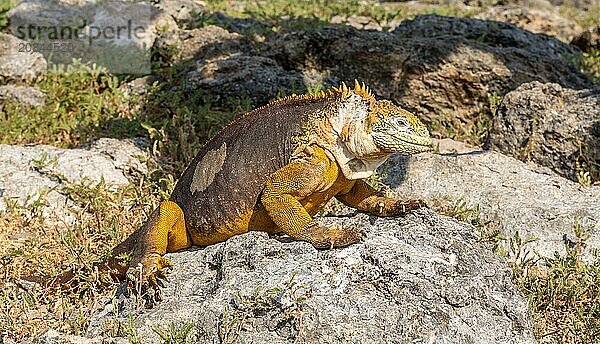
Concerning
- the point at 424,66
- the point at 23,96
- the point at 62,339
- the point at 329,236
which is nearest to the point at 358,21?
the point at 424,66

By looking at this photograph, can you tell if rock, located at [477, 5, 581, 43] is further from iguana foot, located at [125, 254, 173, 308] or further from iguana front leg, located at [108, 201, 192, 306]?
iguana foot, located at [125, 254, 173, 308]

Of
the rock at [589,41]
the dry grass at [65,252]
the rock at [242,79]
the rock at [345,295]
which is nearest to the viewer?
the rock at [345,295]

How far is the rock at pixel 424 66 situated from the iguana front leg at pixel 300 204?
14.5ft

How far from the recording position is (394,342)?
381 cm

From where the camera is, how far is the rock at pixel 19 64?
9.16 m

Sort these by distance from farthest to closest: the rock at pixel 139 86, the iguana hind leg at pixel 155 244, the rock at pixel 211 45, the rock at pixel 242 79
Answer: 1. the rock at pixel 211 45
2. the rock at pixel 139 86
3. the rock at pixel 242 79
4. the iguana hind leg at pixel 155 244

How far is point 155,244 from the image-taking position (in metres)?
4.54

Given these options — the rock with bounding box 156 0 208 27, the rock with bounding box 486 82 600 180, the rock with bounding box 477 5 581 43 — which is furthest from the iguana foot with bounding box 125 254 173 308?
the rock with bounding box 477 5 581 43

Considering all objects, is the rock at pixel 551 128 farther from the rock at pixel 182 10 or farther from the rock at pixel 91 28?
the rock at pixel 182 10

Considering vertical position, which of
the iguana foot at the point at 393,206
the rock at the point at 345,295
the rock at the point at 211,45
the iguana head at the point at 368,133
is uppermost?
the iguana head at the point at 368,133

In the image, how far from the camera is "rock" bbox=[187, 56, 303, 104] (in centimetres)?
814

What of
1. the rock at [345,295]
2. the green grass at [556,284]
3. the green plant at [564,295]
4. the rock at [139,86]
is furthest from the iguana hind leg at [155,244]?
the rock at [139,86]

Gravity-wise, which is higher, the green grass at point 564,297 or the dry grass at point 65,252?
the green grass at point 564,297

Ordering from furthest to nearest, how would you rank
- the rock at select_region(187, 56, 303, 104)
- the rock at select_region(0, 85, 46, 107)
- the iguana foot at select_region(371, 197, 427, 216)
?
1. the rock at select_region(0, 85, 46, 107)
2. the rock at select_region(187, 56, 303, 104)
3. the iguana foot at select_region(371, 197, 427, 216)
